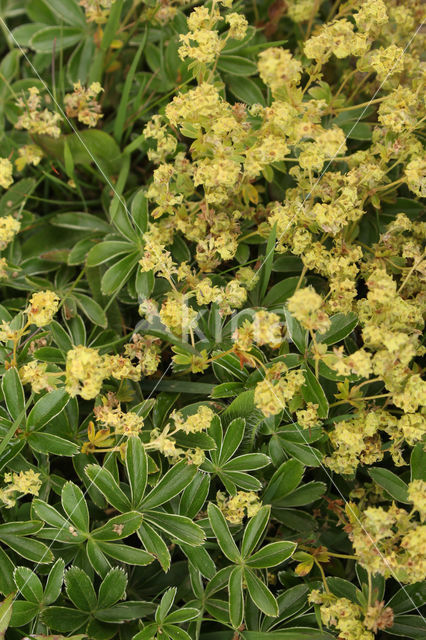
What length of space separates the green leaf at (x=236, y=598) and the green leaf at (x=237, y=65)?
133cm

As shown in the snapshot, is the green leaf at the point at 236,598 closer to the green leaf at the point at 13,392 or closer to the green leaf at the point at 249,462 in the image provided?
the green leaf at the point at 249,462

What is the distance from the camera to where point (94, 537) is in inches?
54.2

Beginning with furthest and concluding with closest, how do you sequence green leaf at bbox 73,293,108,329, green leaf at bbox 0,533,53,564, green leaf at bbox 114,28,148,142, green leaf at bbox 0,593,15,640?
green leaf at bbox 114,28,148,142, green leaf at bbox 73,293,108,329, green leaf at bbox 0,533,53,564, green leaf at bbox 0,593,15,640

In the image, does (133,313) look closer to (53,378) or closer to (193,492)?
(53,378)

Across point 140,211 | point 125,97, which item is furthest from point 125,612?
point 125,97

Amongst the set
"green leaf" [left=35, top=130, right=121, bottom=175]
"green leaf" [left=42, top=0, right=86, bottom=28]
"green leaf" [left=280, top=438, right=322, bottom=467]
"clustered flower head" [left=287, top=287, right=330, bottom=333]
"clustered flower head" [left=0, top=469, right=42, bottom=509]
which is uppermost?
"green leaf" [left=42, top=0, right=86, bottom=28]

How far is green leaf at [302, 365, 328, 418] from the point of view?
A: 4.45 feet

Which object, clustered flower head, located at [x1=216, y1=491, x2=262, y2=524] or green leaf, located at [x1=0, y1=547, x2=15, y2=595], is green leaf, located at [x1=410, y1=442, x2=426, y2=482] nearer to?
clustered flower head, located at [x1=216, y1=491, x2=262, y2=524]

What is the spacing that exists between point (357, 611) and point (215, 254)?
87cm

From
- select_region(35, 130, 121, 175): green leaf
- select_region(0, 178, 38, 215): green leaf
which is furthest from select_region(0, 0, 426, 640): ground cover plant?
select_region(0, 178, 38, 215): green leaf

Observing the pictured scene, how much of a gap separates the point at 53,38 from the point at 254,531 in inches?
62.4

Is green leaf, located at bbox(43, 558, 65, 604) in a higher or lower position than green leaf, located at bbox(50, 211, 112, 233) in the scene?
lower

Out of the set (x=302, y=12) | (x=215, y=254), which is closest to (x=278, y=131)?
(x=215, y=254)

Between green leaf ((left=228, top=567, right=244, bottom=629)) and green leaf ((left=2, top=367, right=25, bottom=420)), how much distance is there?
23.5 inches
